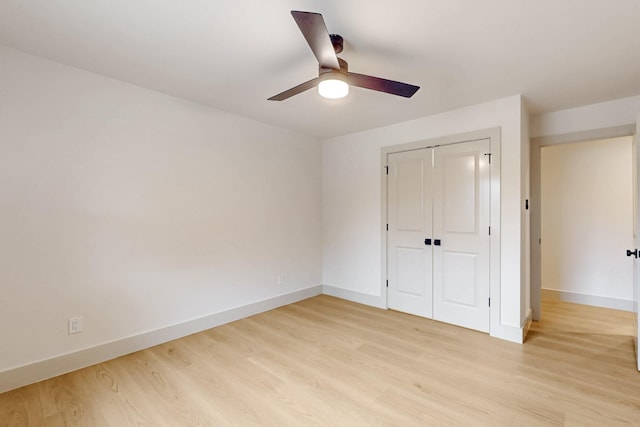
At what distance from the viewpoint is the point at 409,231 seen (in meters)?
3.57

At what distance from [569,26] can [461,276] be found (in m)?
2.29

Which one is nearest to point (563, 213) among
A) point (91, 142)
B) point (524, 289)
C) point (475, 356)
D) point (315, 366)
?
point (524, 289)

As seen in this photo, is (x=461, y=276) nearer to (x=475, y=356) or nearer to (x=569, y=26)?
(x=475, y=356)

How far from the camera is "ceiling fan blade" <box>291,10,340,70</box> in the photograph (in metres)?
1.33

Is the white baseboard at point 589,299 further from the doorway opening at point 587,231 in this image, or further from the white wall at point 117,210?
the white wall at point 117,210

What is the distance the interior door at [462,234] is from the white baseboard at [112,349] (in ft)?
6.95

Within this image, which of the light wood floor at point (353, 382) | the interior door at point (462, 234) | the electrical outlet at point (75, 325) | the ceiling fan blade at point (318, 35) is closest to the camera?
the ceiling fan blade at point (318, 35)

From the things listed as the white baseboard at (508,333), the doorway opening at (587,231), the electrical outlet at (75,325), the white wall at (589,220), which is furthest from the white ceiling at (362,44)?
the white baseboard at (508,333)

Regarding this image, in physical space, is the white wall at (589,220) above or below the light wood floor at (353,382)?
above

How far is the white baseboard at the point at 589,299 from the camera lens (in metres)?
3.65

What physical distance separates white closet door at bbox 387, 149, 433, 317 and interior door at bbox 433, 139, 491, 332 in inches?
4.1

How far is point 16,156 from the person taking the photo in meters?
2.07

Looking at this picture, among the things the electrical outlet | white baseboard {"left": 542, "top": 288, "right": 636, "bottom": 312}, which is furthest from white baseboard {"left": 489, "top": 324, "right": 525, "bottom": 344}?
the electrical outlet

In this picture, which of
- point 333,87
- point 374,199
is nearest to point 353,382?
point 333,87
